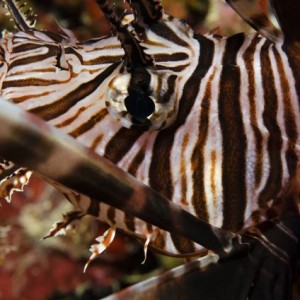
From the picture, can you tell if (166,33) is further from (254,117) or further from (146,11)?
(254,117)

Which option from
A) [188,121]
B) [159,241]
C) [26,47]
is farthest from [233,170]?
[26,47]

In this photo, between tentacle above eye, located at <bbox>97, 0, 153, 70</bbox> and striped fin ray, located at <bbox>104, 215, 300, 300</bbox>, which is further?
tentacle above eye, located at <bbox>97, 0, 153, 70</bbox>

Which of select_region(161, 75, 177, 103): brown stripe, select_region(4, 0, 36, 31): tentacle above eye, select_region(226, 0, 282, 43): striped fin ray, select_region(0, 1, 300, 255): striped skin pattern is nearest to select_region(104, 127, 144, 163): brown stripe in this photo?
select_region(0, 1, 300, 255): striped skin pattern

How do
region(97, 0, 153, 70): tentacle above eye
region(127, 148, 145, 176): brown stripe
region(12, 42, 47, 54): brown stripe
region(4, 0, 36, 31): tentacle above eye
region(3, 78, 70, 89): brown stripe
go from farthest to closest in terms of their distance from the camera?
1. region(4, 0, 36, 31): tentacle above eye
2. region(12, 42, 47, 54): brown stripe
3. region(3, 78, 70, 89): brown stripe
4. region(127, 148, 145, 176): brown stripe
5. region(97, 0, 153, 70): tentacle above eye

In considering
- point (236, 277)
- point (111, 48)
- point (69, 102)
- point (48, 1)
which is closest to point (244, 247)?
point (236, 277)

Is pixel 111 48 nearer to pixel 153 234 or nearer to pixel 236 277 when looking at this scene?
pixel 153 234

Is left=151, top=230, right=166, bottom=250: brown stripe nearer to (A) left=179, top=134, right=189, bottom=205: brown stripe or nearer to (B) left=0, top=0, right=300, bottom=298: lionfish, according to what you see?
(B) left=0, top=0, right=300, bottom=298: lionfish

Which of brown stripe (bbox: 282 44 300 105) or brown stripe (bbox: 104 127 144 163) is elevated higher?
brown stripe (bbox: 282 44 300 105)
